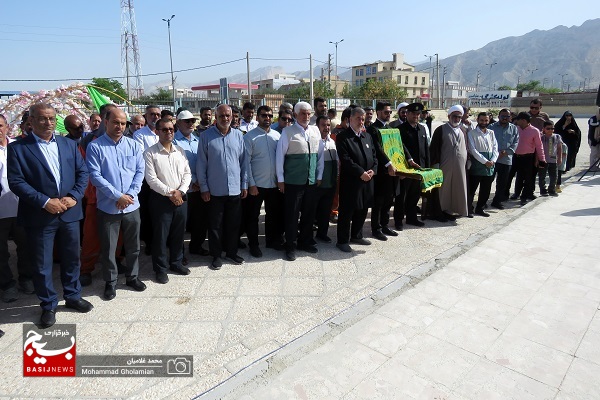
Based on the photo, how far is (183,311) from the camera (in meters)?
3.49

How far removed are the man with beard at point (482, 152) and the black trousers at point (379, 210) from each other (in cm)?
179

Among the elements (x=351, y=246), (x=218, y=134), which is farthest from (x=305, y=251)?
(x=218, y=134)

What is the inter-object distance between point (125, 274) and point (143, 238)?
872 mm

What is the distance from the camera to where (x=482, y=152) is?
6.38m

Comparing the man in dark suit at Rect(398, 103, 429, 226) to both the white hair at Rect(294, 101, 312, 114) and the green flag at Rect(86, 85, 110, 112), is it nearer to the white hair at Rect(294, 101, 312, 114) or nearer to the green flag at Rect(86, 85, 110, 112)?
the white hair at Rect(294, 101, 312, 114)

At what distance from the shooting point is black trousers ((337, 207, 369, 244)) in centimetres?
502

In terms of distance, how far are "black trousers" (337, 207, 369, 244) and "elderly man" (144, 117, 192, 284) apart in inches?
78.6

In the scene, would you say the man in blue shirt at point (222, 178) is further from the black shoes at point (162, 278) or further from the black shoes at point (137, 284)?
the black shoes at point (137, 284)

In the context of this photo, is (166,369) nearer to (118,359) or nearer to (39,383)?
(118,359)

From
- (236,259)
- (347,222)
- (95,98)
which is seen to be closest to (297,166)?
(347,222)

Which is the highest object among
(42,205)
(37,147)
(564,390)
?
(37,147)

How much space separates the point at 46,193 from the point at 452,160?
544 centimetres

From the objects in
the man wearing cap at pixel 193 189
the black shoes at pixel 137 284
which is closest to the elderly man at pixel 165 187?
the black shoes at pixel 137 284

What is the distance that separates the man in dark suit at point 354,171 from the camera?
15.8ft
